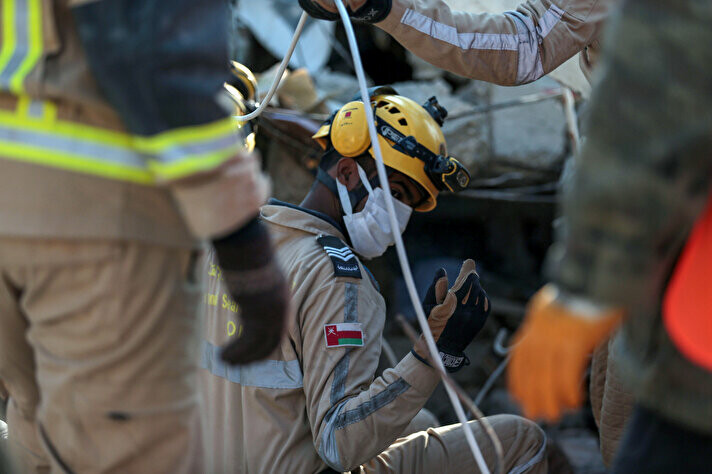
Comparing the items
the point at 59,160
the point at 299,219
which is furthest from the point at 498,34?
the point at 59,160

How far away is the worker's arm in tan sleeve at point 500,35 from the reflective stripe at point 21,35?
1.46 m

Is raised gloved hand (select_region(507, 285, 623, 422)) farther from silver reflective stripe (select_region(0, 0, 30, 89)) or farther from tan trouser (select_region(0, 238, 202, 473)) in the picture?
silver reflective stripe (select_region(0, 0, 30, 89))

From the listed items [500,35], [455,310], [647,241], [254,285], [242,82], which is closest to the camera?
[647,241]

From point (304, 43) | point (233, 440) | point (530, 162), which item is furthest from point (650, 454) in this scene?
point (304, 43)

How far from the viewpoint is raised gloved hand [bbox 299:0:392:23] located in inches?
99.2

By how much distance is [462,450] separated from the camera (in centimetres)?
295

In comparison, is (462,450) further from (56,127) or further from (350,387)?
(56,127)

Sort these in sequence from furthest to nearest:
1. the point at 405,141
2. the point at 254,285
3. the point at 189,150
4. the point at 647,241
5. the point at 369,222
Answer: the point at 405,141
the point at 369,222
the point at 254,285
the point at 189,150
the point at 647,241

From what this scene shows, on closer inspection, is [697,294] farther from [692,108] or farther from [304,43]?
[304,43]

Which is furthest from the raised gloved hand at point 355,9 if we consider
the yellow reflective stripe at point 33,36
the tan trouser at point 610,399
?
the tan trouser at point 610,399

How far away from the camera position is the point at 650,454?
1399 mm

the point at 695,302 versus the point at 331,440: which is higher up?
the point at 695,302

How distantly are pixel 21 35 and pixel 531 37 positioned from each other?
1.90 m

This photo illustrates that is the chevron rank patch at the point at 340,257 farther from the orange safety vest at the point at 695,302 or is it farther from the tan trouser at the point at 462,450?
the orange safety vest at the point at 695,302
